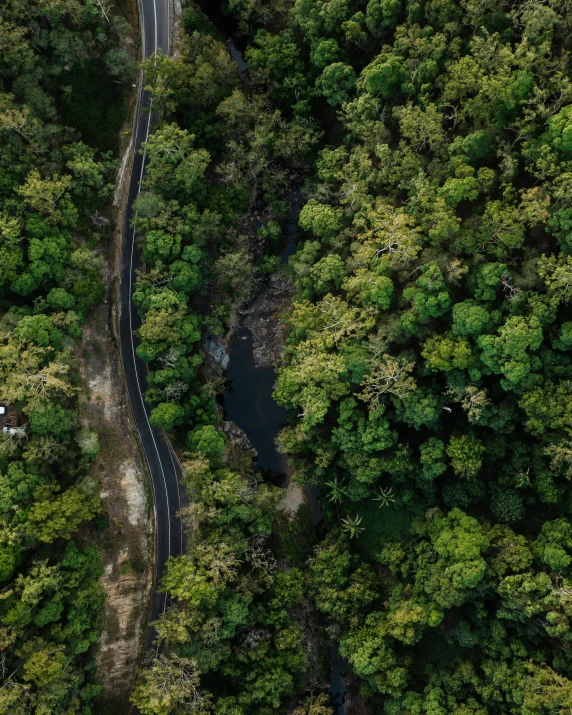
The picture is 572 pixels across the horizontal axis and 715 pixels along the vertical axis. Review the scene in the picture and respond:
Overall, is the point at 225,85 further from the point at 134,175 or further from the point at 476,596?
the point at 476,596

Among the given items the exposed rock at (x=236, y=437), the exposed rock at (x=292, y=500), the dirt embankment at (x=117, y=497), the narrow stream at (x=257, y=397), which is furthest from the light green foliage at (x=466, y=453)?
the dirt embankment at (x=117, y=497)

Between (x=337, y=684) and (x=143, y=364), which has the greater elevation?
(x=143, y=364)

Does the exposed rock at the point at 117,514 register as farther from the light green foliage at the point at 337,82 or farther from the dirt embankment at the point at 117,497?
the light green foliage at the point at 337,82

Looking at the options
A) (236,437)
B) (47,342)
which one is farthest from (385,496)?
(47,342)

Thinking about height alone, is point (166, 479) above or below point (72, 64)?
below

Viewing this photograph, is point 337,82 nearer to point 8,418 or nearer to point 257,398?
point 257,398

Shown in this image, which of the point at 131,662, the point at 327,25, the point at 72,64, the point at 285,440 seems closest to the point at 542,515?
the point at 285,440
